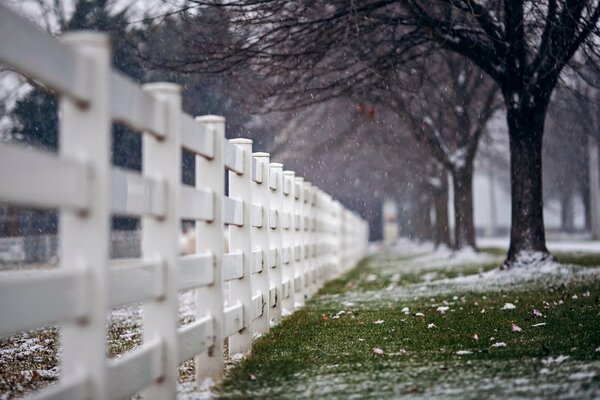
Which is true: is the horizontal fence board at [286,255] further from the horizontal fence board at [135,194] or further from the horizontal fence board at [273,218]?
the horizontal fence board at [135,194]

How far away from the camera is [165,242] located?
399 centimetres

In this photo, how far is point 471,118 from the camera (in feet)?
75.8

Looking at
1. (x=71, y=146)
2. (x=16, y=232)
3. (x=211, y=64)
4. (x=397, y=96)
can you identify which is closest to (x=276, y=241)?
(x=211, y=64)

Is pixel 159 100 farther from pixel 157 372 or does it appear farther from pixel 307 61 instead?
pixel 307 61

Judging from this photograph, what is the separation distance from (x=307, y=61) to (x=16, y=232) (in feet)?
71.4

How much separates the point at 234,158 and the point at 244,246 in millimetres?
761

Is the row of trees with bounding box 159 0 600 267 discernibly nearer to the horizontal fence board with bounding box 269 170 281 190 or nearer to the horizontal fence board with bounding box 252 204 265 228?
the horizontal fence board with bounding box 269 170 281 190

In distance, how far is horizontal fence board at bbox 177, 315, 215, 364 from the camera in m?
4.37

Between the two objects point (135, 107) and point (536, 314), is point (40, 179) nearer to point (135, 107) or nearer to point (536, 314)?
point (135, 107)

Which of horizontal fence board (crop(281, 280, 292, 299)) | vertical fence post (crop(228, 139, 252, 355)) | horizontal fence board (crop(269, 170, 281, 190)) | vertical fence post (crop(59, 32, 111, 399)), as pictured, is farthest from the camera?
horizontal fence board (crop(281, 280, 292, 299))

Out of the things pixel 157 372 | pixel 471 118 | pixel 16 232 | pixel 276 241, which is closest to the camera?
pixel 157 372

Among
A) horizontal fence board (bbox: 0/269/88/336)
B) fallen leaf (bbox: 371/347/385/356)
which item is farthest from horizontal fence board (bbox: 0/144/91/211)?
fallen leaf (bbox: 371/347/385/356)

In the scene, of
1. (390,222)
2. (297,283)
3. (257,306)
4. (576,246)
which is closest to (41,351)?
(257,306)

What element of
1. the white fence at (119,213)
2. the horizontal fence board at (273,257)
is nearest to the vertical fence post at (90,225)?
the white fence at (119,213)
